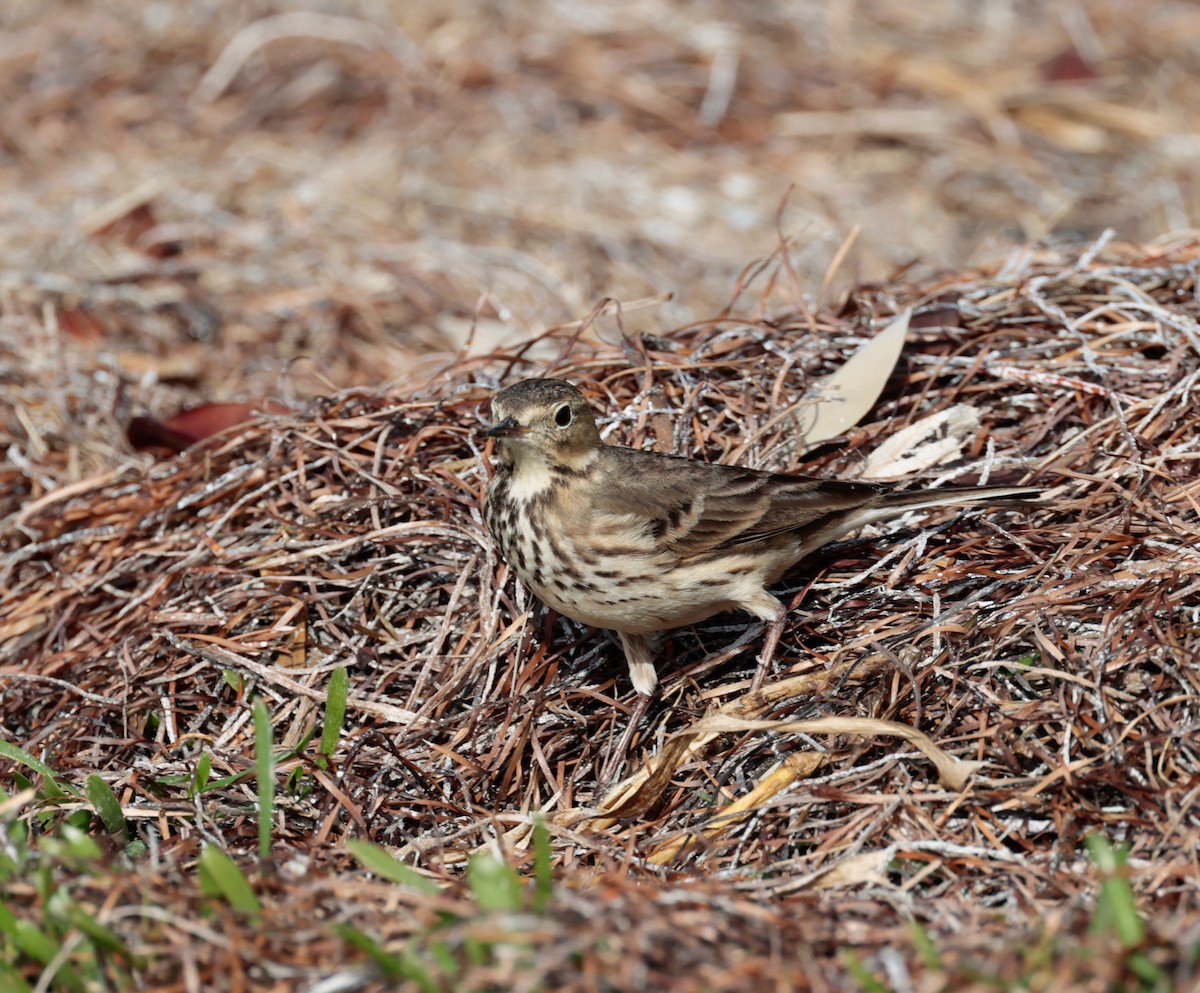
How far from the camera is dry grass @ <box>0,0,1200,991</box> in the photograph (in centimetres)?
286

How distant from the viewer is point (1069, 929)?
107 inches

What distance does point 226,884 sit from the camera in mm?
2871

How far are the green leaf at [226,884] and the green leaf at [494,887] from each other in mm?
508

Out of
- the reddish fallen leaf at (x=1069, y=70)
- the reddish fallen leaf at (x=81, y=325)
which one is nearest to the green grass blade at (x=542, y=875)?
the reddish fallen leaf at (x=81, y=325)

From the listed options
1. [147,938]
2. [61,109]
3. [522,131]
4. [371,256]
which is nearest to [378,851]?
[147,938]

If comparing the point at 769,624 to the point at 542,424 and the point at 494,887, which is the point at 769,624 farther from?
the point at 494,887

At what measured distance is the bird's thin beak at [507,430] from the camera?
12.9ft

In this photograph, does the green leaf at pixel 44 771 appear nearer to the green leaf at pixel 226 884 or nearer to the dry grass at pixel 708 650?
the dry grass at pixel 708 650

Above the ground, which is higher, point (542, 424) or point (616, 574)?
point (542, 424)

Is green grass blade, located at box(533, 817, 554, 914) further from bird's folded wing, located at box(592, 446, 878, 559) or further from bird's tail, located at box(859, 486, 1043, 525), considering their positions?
bird's tail, located at box(859, 486, 1043, 525)

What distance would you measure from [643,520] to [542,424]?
422mm

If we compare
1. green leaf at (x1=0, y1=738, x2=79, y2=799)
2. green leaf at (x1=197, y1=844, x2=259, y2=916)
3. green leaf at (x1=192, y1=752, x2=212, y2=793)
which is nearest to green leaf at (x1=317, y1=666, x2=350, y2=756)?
green leaf at (x1=192, y1=752, x2=212, y2=793)

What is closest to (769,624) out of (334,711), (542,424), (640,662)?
(640,662)

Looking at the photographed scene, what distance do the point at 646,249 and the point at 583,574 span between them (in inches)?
169
